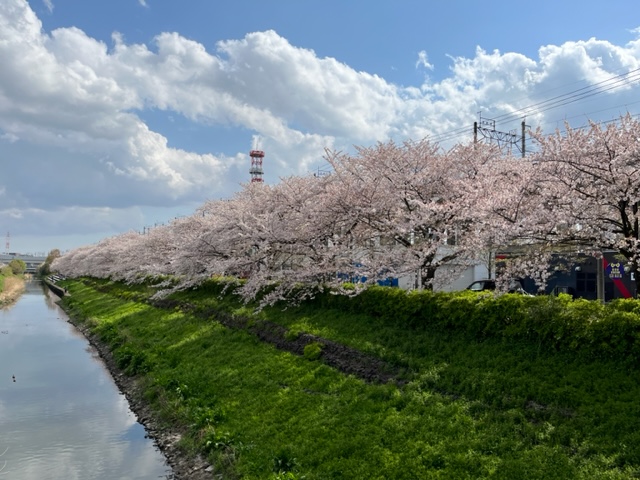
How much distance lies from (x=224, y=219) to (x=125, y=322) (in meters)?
10.9

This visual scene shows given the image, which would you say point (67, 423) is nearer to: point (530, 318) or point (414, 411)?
point (414, 411)

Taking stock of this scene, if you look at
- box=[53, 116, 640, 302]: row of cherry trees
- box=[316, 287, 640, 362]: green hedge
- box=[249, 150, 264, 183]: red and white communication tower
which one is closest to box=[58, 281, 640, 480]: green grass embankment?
box=[316, 287, 640, 362]: green hedge

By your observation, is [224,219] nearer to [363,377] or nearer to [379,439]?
[363,377]

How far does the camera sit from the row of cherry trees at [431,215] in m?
11.5

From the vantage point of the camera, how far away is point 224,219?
2723 centimetres

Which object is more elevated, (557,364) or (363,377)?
(557,364)

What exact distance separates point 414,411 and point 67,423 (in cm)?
1284

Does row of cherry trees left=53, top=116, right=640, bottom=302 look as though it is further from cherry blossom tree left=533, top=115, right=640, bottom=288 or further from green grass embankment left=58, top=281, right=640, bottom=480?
green grass embankment left=58, top=281, right=640, bottom=480

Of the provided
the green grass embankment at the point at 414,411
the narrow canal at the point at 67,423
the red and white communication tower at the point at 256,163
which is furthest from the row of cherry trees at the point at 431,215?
the red and white communication tower at the point at 256,163

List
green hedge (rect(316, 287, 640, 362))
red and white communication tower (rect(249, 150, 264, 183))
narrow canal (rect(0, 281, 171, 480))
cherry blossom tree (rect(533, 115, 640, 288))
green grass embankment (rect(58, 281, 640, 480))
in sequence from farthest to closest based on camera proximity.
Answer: red and white communication tower (rect(249, 150, 264, 183))
narrow canal (rect(0, 281, 171, 480))
cherry blossom tree (rect(533, 115, 640, 288))
green hedge (rect(316, 287, 640, 362))
green grass embankment (rect(58, 281, 640, 480))

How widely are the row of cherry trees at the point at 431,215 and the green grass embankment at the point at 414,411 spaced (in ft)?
9.22

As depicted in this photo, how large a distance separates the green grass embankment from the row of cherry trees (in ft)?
9.22

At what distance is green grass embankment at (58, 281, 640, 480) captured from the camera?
7.94 meters

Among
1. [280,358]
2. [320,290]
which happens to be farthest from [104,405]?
[320,290]
